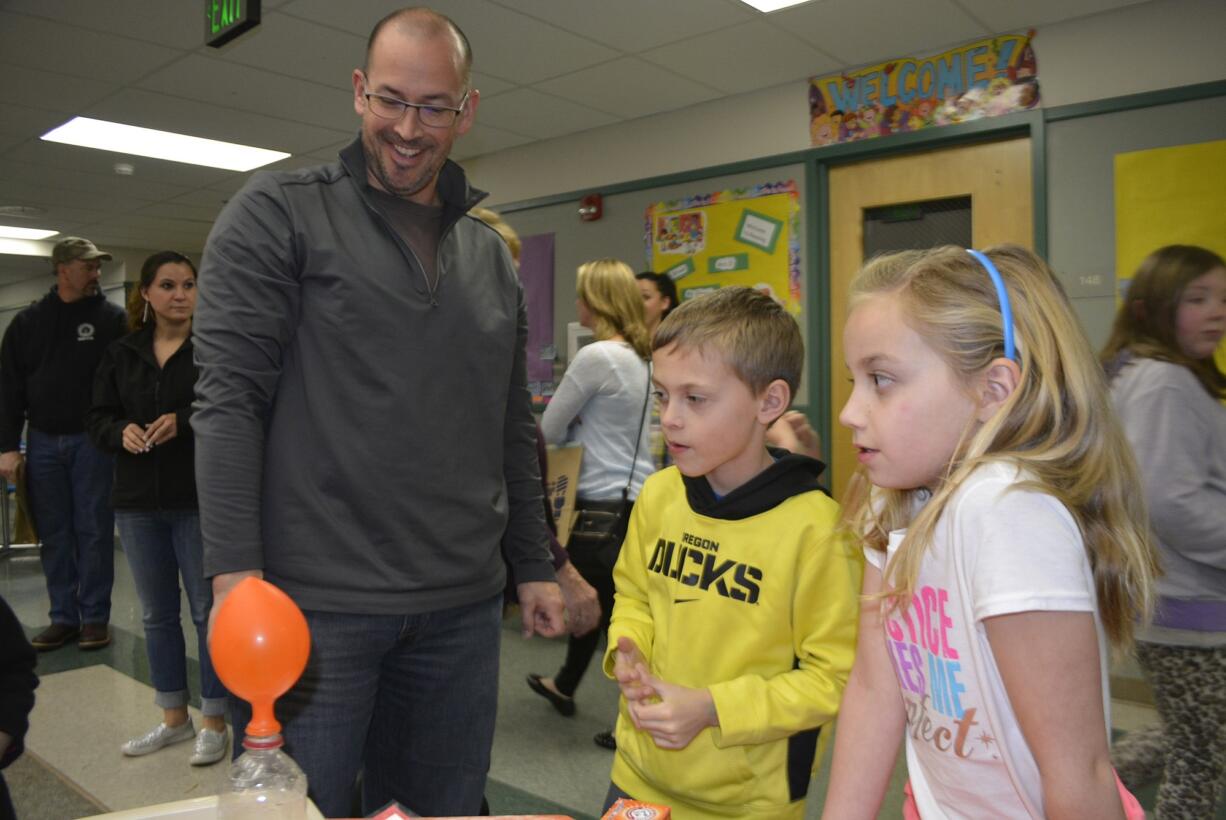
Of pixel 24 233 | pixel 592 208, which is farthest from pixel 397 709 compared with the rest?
pixel 24 233

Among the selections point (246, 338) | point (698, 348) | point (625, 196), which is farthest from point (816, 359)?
point (246, 338)

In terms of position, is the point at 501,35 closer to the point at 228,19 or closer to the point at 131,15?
the point at 228,19

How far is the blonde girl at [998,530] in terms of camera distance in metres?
0.73

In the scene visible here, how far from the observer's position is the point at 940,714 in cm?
87

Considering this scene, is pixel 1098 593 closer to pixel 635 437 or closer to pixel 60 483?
pixel 635 437

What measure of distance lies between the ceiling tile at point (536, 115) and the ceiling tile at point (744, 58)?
0.77 m

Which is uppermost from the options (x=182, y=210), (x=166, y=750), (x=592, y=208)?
(x=182, y=210)

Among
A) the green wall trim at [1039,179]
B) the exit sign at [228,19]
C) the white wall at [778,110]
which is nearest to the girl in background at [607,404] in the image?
the exit sign at [228,19]

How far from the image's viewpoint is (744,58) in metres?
3.94

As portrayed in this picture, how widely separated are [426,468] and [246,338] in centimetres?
31

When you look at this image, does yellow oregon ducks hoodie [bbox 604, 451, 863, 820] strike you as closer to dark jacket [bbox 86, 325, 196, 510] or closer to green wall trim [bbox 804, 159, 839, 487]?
dark jacket [bbox 86, 325, 196, 510]

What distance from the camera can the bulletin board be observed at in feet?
10.3

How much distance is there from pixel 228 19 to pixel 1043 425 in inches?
113

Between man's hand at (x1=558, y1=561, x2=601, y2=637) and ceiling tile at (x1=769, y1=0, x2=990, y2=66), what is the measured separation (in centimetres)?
267
